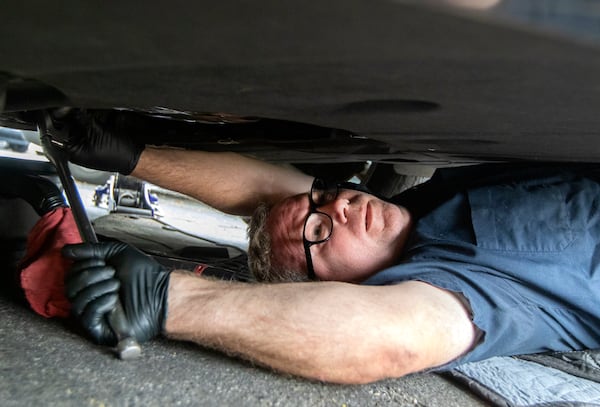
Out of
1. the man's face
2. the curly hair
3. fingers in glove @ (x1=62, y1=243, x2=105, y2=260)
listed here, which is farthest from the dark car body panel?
the curly hair

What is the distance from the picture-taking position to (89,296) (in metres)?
0.82

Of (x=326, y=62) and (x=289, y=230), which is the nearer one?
(x=326, y=62)

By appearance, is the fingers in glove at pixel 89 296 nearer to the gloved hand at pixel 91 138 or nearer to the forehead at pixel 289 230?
the gloved hand at pixel 91 138

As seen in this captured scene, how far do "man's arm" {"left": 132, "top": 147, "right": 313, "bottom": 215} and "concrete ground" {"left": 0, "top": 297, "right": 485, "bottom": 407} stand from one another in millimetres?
503

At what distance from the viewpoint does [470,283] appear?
0.96m

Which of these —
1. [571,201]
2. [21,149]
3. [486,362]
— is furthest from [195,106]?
[21,149]

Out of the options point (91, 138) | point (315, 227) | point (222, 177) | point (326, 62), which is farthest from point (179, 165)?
point (326, 62)

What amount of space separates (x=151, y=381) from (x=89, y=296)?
0.17m

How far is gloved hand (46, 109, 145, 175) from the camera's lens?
1152mm

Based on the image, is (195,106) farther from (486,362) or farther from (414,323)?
(486,362)

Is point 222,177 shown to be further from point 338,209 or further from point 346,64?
point 346,64

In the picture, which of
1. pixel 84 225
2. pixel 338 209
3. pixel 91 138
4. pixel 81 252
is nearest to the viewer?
pixel 81 252

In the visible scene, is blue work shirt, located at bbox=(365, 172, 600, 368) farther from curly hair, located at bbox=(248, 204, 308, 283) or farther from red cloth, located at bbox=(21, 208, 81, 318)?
red cloth, located at bbox=(21, 208, 81, 318)

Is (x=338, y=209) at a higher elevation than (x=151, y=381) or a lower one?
higher
